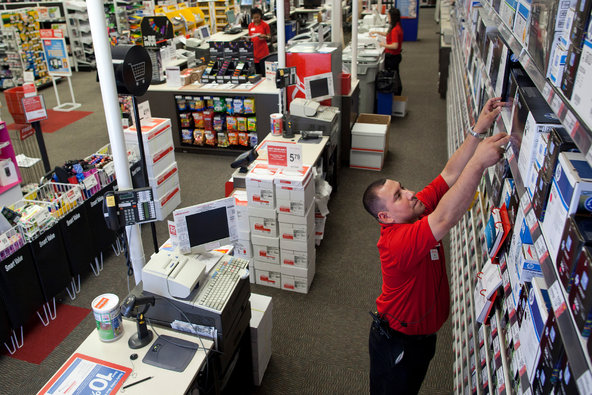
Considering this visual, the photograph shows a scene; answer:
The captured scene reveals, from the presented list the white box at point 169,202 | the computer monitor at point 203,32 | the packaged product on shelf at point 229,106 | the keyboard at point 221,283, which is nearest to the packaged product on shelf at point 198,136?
the packaged product on shelf at point 229,106

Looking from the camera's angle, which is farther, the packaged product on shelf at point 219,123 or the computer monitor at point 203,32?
the computer monitor at point 203,32

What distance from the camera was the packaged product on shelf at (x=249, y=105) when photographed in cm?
686

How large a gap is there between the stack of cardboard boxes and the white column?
2.47 meters

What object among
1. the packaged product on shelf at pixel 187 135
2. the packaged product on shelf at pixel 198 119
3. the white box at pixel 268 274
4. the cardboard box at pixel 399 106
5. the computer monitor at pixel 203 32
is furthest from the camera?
the computer monitor at pixel 203 32

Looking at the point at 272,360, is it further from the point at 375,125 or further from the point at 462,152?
the point at 375,125

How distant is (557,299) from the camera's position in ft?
4.49

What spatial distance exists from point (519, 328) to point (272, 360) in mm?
2223

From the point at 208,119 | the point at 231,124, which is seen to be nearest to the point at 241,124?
the point at 231,124

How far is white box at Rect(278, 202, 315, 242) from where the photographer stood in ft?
13.1

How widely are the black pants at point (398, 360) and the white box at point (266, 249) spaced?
1.66 meters

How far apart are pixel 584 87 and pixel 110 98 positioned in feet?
6.81

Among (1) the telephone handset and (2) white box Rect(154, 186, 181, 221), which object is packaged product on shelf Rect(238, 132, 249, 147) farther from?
(1) the telephone handset

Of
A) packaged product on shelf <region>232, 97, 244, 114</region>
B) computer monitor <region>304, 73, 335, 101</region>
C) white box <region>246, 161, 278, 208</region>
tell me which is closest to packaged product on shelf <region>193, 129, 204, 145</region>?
packaged product on shelf <region>232, 97, 244, 114</region>

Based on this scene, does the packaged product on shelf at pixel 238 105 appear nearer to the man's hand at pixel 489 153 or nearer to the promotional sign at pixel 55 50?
the promotional sign at pixel 55 50
